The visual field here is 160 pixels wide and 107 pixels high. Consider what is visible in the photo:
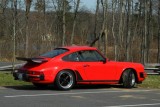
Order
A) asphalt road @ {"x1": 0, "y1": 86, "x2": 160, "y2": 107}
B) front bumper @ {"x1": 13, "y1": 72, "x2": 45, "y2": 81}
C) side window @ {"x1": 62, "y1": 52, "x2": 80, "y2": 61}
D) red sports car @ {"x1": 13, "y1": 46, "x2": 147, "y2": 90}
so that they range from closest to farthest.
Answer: asphalt road @ {"x1": 0, "y1": 86, "x2": 160, "y2": 107}
front bumper @ {"x1": 13, "y1": 72, "x2": 45, "y2": 81}
red sports car @ {"x1": 13, "y1": 46, "x2": 147, "y2": 90}
side window @ {"x1": 62, "y1": 52, "x2": 80, "y2": 61}

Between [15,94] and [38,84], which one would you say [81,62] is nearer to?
[38,84]

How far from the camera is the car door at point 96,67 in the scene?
14.0 metres

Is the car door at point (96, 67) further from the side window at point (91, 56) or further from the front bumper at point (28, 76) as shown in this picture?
the front bumper at point (28, 76)

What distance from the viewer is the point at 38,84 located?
14.0 meters

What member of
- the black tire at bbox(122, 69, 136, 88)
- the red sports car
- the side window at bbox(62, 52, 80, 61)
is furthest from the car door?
the black tire at bbox(122, 69, 136, 88)

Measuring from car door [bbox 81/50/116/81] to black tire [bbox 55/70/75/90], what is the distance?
1.92 ft

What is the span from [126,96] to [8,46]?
129ft

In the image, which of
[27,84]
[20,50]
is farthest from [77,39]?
[27,84]

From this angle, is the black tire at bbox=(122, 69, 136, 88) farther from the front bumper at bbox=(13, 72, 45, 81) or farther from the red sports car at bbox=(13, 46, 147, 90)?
the front bumper at bbox=(13, 72, 45, 81)

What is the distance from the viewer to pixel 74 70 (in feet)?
44.7

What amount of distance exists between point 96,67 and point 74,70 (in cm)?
88

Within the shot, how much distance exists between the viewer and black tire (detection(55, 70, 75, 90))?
13304 millimetres

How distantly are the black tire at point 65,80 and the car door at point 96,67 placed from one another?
1.92 feet

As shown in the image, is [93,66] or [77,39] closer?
[93,66]
